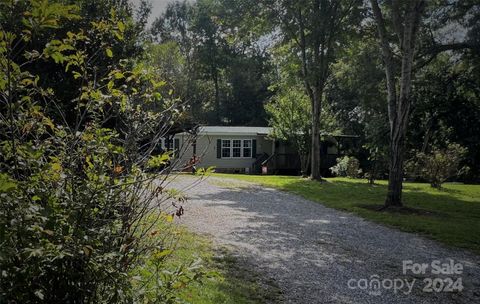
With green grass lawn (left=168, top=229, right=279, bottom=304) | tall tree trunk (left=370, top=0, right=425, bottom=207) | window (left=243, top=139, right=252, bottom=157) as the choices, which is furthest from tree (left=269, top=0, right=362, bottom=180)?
green grass lawn (left=168, top=229, right=279, bottom=304)

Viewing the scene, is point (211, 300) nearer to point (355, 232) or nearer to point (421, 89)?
point (355, 232)

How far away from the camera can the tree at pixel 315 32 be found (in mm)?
18906

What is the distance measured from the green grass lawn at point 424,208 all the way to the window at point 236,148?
1131 centimetres

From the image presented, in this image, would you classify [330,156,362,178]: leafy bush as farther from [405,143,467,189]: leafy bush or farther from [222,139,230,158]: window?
[222,139,230,158]: window

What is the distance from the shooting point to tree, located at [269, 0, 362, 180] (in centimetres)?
1891

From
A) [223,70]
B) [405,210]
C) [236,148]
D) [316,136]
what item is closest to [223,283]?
[405,210]

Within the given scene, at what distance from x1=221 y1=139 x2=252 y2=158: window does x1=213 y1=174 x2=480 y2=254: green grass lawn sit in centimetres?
1131

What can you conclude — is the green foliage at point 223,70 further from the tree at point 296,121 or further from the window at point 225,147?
the tree at point 296,121

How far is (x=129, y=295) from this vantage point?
246 centimetres

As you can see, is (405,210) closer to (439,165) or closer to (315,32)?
(439,165)

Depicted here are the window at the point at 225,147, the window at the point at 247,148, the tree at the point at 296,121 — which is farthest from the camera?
the window at the point at 247,148

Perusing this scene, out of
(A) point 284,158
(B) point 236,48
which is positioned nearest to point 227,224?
(A) point 284,158

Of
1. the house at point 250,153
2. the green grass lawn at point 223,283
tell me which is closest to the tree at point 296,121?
the house at point 250,153

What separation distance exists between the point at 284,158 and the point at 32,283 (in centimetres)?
2743
